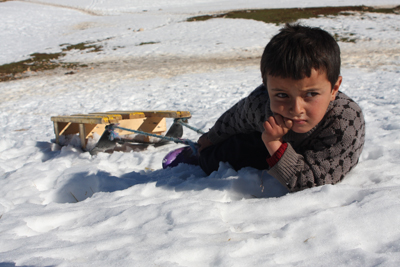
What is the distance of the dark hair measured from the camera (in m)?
1.68

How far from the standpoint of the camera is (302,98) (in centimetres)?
175

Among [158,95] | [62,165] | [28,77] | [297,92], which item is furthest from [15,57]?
[297,92]

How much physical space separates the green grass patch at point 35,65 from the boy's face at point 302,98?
9876 millimetres

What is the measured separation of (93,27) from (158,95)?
1484 centimetres

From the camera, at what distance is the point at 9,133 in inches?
199

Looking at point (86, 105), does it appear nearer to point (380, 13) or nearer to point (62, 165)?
point (62, 165)

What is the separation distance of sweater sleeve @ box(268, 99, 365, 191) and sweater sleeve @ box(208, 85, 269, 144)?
0.41 m

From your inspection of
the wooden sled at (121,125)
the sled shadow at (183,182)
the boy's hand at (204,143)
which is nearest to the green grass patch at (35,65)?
the wooden sled at (121,125)

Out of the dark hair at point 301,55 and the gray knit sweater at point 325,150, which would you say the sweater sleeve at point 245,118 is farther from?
the dark hair at point 301,55

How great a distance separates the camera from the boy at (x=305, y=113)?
1709 millimetres

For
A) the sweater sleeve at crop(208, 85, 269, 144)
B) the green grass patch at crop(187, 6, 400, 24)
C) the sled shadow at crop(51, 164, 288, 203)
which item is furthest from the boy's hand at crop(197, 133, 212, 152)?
the green grass patch at crop(187, 6, 400, 24)

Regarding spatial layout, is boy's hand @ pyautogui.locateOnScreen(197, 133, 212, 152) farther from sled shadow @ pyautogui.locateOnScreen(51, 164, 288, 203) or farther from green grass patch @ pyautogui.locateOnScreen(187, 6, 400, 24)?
green grass patch @ pyautogui.locateOnScreen(187, 6, 400, 24)

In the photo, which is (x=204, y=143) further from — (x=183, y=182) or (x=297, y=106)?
(x=297, y=106)

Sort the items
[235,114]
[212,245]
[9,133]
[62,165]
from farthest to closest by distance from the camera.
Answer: [9,133] → [62,165] → [235,114] → [212,245]
